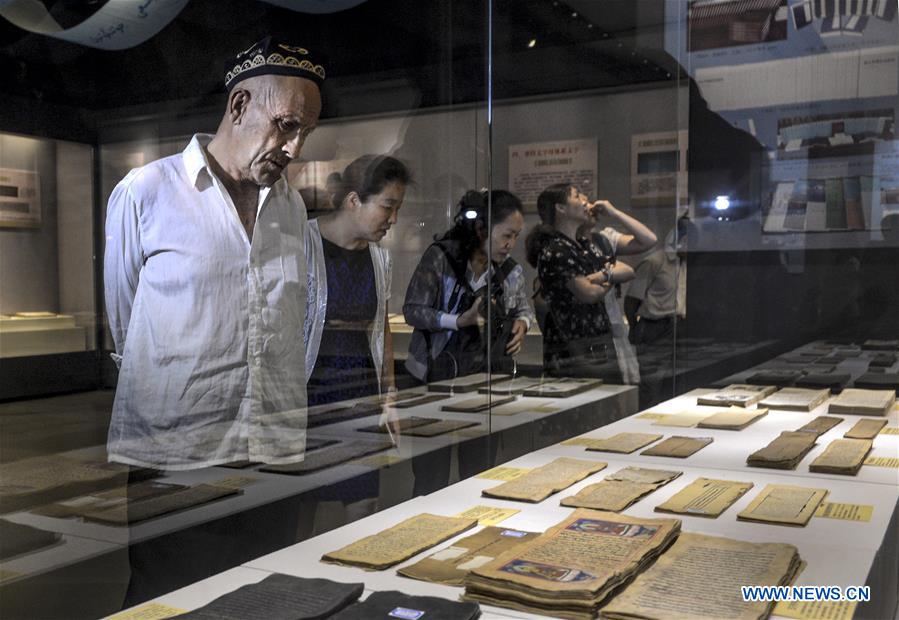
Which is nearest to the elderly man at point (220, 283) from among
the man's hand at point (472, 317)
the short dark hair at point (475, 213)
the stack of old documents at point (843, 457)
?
the short dark hair at point (475, 213)

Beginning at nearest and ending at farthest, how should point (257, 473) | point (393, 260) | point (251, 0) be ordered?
1. point (251, 0)
2. point (257, 473)
3. point (393, 260)

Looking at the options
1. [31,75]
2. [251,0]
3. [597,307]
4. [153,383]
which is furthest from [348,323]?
[597,307]

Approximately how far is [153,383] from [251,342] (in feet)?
0.82

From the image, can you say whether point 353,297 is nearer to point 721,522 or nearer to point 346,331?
point 346,331

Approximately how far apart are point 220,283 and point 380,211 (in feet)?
2.30

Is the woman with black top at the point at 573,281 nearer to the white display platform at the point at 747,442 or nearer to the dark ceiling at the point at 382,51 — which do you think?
the white display platform at the point at 747,442

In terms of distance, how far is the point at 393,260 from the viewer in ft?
8.34

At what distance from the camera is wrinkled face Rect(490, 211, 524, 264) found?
11.0ft

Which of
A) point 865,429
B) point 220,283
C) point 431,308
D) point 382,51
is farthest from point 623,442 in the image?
point 220,283

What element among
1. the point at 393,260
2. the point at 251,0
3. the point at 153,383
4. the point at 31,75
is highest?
the point at 251,0

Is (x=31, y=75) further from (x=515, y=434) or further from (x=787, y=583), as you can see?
(x=515, y=434)

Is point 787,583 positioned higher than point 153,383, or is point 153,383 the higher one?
point 153,383

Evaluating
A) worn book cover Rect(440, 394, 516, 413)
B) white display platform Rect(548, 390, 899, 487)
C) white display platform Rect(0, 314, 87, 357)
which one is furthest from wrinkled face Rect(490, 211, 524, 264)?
white display platform Rect(0, 314, 87, 357)

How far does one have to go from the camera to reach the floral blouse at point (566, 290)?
365 centimetres
